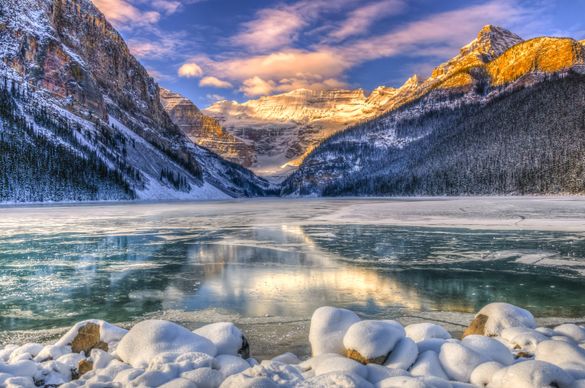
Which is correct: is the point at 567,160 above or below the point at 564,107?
below

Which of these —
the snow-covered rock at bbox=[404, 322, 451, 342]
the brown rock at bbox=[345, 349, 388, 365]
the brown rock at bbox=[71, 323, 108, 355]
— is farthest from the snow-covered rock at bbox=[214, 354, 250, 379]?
the snow-covered rock at bbox=[404, 322, 451, 342]

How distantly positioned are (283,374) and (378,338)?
1571 mm

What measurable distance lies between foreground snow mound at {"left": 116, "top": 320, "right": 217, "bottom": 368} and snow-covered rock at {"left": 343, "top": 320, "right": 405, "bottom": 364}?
200cm

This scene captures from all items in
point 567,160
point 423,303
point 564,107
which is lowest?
point 423,303

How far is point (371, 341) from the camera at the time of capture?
5.93m

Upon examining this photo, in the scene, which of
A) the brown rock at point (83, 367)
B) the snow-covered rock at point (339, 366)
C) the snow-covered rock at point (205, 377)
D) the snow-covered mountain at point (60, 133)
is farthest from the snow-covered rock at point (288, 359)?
the snow-covered mountain at point (60, 133)

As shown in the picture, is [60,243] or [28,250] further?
[60,243]

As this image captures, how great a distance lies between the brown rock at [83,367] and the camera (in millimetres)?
5801

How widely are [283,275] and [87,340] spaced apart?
6387 mm

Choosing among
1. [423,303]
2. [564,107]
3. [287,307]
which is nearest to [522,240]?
[423,303]

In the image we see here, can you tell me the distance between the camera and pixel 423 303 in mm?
9234

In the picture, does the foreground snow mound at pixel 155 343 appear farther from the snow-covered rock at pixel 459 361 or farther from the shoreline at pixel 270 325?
the snow-covered rock at pixel 459 361

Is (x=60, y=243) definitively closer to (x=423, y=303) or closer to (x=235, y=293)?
(x=235, y=293)

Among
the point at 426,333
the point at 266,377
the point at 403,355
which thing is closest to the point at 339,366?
the point at 266,377
